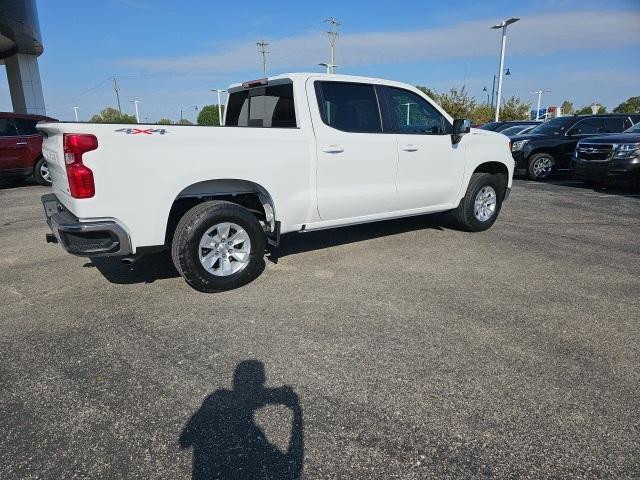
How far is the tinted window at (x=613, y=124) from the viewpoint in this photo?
1251 cm

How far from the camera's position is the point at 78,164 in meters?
3.35

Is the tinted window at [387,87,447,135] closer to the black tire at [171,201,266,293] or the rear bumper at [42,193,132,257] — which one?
the black tire at [171,201,266,293]

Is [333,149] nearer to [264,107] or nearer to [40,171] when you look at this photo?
[264,107]

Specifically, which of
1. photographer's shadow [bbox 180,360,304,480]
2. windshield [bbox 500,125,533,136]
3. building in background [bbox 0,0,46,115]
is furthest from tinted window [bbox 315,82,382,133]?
building in background [bbox 0,0,46,115]

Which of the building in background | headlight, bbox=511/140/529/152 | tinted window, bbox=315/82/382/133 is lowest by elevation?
headlight, bbox=511/140/529/152

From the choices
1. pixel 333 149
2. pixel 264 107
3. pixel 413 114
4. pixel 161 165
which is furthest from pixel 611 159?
pixel 161 165

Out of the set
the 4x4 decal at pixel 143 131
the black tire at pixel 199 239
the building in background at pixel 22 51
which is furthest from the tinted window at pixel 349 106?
the building in background at pixel 22 51

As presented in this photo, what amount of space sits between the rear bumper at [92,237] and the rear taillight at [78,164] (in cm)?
25

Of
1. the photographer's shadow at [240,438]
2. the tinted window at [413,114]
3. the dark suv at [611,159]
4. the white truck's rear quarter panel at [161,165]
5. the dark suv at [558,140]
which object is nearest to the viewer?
the photographer's shadow at [240,438]

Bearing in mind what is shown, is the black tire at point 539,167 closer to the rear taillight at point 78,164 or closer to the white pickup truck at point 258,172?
the white pickup truck at point 258,172

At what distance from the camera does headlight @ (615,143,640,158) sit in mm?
9323

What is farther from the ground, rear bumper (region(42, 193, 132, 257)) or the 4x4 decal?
the 4x4 decal

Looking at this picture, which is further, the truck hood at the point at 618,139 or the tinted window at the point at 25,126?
the tinted window at the point at 25,126

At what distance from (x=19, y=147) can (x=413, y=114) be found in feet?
31.8
